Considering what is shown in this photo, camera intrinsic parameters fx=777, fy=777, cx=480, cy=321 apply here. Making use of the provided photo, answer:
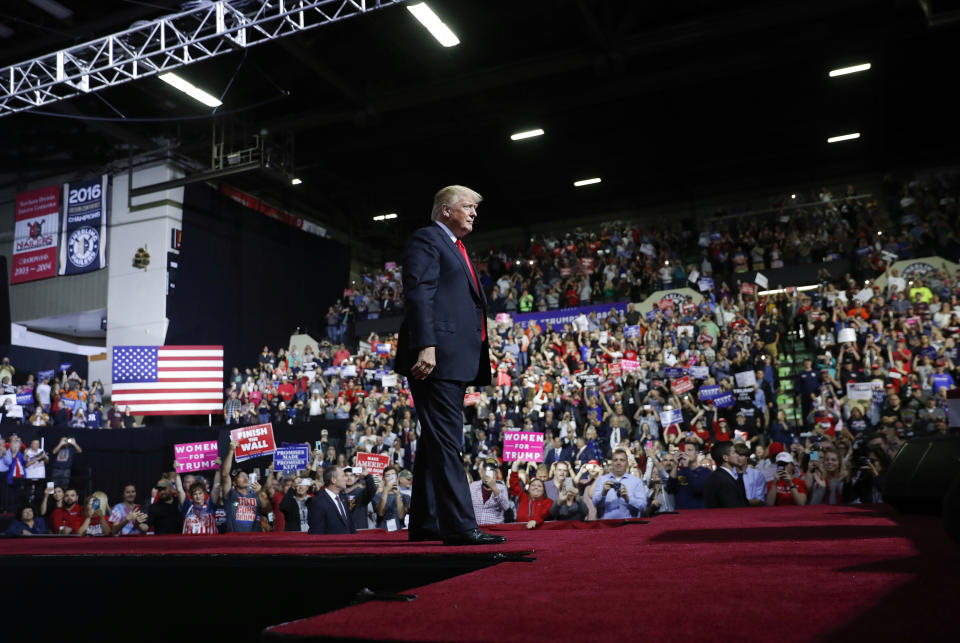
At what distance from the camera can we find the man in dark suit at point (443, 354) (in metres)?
3.43

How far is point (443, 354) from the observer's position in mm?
3557

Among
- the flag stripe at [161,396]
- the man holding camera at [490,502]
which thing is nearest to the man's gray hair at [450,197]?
the man holding camera at [490,502]

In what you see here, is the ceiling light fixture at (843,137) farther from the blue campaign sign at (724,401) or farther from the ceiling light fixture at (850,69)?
the blue campaign sign at (724,401)

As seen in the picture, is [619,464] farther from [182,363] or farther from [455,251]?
[182,363]

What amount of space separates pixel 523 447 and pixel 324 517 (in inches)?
170

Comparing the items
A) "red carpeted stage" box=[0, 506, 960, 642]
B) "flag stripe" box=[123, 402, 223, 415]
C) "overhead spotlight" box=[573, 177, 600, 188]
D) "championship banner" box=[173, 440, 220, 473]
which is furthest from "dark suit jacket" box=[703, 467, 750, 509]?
"overhead spotlight" box=[573, 177, 600, 188]

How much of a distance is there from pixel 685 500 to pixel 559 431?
513 centimetres

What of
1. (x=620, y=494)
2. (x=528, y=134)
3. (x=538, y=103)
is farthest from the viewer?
(x=528, y=134)

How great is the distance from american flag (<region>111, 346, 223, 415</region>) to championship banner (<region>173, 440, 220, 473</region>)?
13.2 feet

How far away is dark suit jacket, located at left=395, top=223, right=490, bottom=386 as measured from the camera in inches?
137

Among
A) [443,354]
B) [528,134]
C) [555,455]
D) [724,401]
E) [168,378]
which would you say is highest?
[528,134]

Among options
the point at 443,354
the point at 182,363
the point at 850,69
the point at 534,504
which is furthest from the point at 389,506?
the point at 850,69

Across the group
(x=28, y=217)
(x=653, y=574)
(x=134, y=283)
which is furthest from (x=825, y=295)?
(x=28, y=217)

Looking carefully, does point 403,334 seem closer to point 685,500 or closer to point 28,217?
point 685,500
